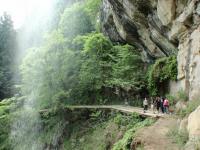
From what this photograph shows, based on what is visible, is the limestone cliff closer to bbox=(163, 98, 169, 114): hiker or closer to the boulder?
the boulder

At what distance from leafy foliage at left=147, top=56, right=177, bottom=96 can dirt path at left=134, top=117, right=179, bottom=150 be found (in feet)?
24.0

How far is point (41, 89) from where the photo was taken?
29.5 metres

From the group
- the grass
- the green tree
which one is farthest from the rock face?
the green tree

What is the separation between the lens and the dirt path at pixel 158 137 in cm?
1422

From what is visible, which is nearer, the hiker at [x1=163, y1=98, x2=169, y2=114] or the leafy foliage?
the hiker at [x1=163, y1=98, x2=169, y2=114]

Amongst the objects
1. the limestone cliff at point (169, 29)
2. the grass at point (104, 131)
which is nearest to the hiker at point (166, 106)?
the limestone cliff at point (169, 29)

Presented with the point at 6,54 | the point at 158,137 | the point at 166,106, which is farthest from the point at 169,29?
the point at 6,54

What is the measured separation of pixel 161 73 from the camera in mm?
26141

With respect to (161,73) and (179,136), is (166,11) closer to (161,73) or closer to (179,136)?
(161,73)

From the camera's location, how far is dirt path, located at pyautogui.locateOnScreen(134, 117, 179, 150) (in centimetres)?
1422

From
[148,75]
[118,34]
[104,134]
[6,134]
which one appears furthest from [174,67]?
[6,134]

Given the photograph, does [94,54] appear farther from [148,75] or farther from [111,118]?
[111,118]

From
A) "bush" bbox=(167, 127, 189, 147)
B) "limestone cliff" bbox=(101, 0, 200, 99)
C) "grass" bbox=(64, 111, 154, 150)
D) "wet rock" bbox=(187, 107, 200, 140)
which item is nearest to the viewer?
"wet rock" bbox=(187, 107, 200, 140)

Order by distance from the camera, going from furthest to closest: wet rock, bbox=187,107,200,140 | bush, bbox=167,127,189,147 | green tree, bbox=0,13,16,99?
green tree, bbox=0,13,16,99 < bush, bbox=167,127,189,147 < wet rock, bbox=187,107,200,140
